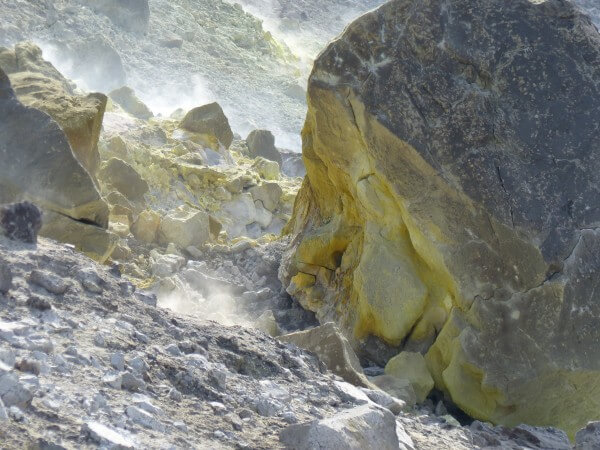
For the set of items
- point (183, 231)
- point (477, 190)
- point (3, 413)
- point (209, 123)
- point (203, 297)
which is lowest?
point (203, 297)

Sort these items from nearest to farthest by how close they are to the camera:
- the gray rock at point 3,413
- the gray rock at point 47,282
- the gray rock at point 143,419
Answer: the gray rock at point 3,413
the gray rock at point 143,419
the gray rock at point 47,282

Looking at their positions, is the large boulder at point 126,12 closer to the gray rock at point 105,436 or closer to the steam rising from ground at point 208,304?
the steam rising from ground at point 208,304

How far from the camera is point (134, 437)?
8.82 ft

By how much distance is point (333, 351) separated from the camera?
423 centimetres

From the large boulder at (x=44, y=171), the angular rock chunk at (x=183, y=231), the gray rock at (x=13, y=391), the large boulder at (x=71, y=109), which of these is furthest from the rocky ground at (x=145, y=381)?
the angular rock chunk at (x=183, y=231)

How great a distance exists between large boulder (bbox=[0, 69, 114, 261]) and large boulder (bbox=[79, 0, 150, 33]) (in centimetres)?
1729

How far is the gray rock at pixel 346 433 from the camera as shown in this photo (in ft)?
9.66

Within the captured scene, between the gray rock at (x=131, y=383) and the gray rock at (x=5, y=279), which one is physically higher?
the gray rock at (x=5, y=279)

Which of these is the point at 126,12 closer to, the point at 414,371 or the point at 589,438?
the point at 414,371

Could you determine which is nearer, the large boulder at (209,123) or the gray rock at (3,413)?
the gray rock at (3,413)

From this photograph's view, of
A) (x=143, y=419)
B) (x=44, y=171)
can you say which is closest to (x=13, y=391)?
(x=143, y=419)

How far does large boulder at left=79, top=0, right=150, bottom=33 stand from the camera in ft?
73.8

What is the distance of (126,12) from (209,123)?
42.2 feet

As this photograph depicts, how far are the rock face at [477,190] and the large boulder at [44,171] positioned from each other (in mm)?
1455
